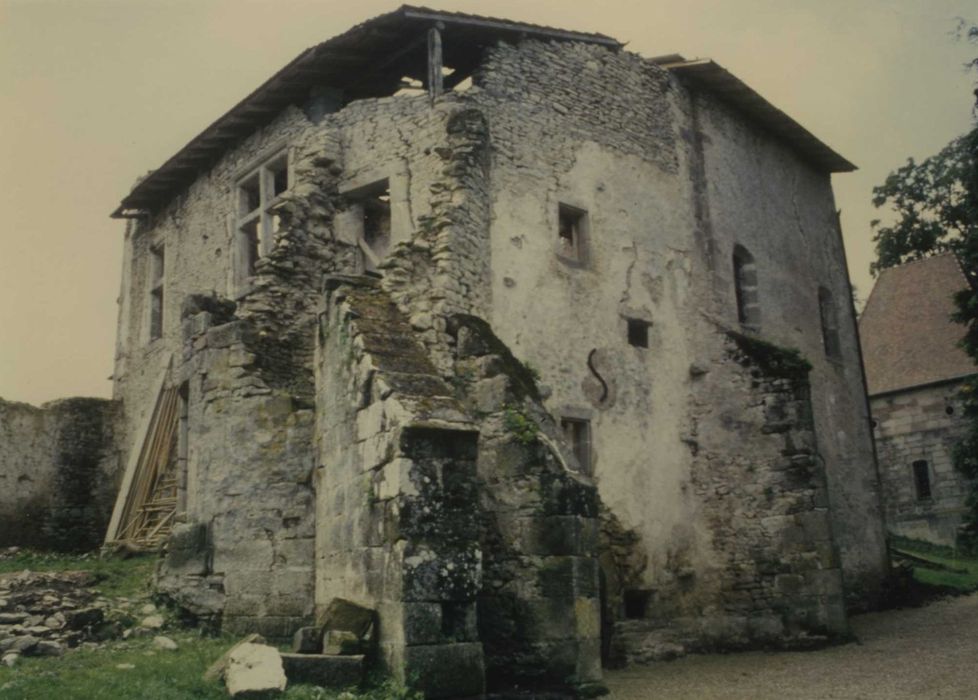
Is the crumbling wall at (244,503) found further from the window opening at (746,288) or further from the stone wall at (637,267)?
the window opening at (746,288)

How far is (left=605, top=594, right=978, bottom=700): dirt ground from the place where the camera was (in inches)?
386

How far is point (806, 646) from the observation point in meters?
12.6

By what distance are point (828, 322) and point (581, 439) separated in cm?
803

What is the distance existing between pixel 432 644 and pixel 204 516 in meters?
4.08

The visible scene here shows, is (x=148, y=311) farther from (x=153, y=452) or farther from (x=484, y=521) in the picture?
(x=484, y=521)

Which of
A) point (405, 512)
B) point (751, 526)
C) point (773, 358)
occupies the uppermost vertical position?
point (773, 358)

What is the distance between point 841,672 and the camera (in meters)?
10.9

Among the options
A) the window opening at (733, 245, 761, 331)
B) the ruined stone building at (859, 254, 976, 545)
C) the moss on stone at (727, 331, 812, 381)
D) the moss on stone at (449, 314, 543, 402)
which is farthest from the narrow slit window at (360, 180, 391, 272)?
the ruined stone building at (859, 254, 976, 545)

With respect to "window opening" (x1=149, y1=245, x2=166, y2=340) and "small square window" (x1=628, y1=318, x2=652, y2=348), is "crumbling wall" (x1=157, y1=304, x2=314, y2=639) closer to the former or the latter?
"small square window" (x1=628, y1=318, x2=652, y2=348)

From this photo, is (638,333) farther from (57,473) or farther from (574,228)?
(57,473)

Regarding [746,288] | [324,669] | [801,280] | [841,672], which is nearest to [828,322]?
[801,280]

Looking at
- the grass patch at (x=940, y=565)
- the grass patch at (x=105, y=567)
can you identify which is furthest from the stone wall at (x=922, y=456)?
the grass patch at (x=105, y=567)

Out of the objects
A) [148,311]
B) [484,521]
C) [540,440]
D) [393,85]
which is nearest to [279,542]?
[484,521]

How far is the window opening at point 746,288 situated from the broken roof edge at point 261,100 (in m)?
4.05
